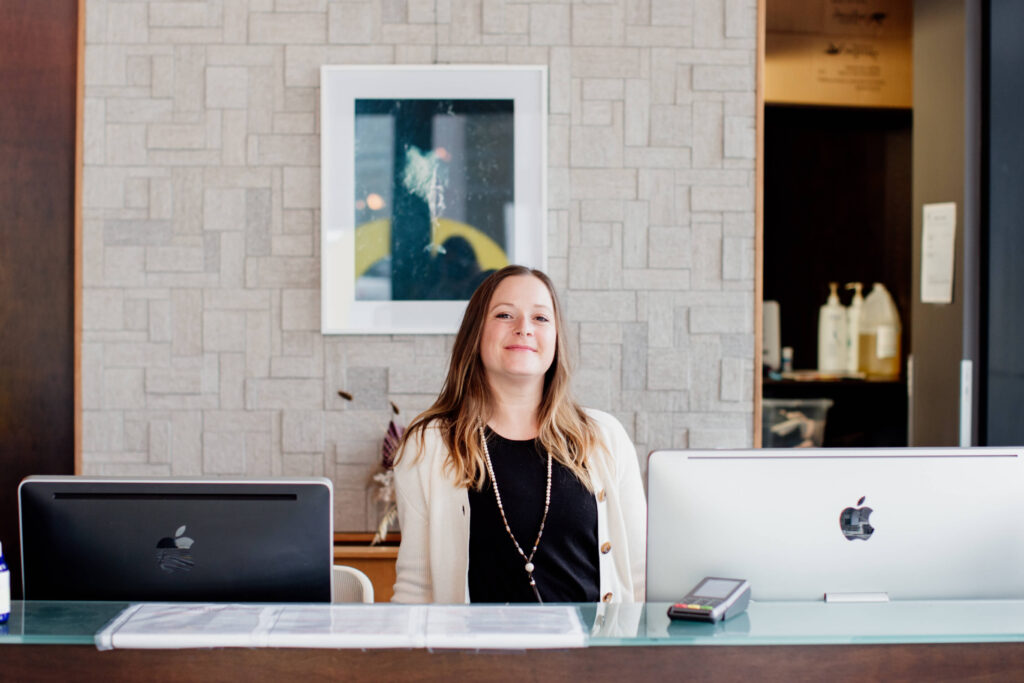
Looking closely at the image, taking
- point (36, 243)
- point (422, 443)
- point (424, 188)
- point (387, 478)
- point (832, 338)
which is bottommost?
point (387, 478)

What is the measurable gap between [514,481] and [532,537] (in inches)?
4.5

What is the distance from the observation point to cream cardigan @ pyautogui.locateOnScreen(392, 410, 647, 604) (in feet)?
5.29

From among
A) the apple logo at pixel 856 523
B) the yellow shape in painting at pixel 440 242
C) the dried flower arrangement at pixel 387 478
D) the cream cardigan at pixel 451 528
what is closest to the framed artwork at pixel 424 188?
the yellow shape in painting at pixel 440 242

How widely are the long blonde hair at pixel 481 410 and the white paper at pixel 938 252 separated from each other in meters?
1.65

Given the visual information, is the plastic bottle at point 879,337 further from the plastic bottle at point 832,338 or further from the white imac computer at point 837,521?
the white imac computer at point 837,521

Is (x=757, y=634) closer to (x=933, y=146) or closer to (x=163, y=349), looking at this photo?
(x=163, y=349)

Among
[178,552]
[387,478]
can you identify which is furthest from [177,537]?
[387,478]

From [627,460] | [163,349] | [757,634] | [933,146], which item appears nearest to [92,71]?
[163,349]

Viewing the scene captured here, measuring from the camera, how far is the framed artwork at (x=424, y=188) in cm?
245

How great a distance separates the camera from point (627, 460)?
1.73m

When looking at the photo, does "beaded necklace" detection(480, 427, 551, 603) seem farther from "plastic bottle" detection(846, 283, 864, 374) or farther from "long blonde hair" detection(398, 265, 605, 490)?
"plastic bottle" detection(846, 283, 864, 374)

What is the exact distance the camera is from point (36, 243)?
7.95ft

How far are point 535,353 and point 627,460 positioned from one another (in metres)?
0.30

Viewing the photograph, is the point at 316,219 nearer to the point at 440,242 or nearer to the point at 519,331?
the point at 440,242
